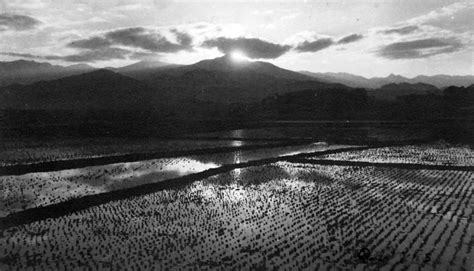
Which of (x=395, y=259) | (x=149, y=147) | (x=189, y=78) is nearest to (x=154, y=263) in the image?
(x=395, y=259)

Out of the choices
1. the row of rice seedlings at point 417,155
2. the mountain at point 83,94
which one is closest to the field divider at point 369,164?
the row of rice seedlings at point 417,155

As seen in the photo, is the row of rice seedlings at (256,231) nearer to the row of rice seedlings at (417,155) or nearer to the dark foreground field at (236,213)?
the dark foreground field at (236,213)

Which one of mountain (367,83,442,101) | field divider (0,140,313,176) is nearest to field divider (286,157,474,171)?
field divider (0,140,313,176)

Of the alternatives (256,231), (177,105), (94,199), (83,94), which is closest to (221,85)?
(83,94)

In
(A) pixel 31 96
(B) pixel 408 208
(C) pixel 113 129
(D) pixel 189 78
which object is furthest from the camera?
(D) pixel 189 78

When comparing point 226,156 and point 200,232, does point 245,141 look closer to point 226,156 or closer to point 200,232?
point 226,156

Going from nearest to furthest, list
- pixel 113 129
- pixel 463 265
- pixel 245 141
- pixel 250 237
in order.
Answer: pixel 463 265, pixel 250 237, pixel 245 141, pixel 113 129

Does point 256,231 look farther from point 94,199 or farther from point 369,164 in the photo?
point 369,164
